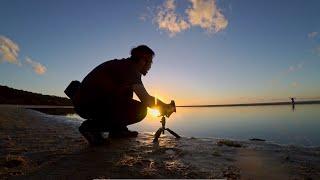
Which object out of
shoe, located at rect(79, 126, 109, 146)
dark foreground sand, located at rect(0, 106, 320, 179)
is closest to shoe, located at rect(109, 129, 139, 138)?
shoe, located at rect(79, 126, 109, 146)

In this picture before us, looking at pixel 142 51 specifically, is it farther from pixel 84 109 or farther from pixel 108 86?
pixel 84 109

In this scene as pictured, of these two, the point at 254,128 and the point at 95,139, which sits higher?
the point at 254,128

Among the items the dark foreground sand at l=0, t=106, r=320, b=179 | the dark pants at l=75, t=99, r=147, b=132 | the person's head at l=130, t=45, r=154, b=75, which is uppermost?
the person's head at l=130, t=45, r=154, b=75

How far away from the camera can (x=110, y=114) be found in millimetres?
6273

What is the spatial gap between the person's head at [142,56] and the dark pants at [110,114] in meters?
0.75

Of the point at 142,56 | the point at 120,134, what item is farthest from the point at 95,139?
the point at 142,56

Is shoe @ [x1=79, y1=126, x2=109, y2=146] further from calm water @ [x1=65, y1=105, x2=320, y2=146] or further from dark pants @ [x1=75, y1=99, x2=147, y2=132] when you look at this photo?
calm water @ [x1=65, y1=105, x2=320, y2=146]

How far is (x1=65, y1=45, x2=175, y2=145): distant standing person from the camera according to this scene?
561 centimetres

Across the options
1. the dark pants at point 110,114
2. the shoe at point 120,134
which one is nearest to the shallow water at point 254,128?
the shoe at point 120,134

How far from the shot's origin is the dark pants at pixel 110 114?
19.9 feet

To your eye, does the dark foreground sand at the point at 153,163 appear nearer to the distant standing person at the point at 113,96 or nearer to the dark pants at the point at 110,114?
the dark pants at the point at 110,114

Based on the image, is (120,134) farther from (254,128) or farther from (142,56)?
(254,128)

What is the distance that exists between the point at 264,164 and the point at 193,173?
1.21 meters

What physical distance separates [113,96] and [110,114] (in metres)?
0.40
